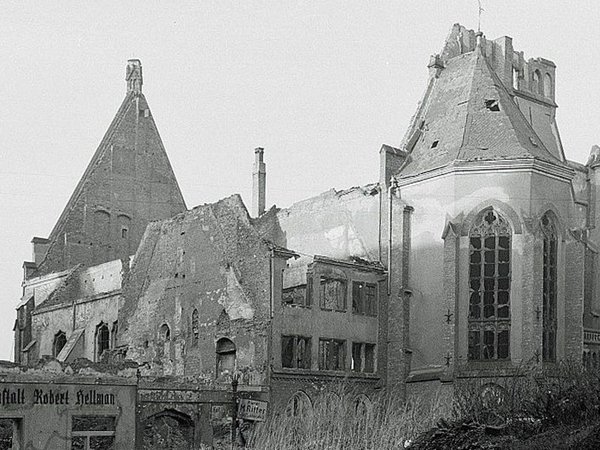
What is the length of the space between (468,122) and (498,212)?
373 cm

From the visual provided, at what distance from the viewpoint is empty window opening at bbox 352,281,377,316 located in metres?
38.0

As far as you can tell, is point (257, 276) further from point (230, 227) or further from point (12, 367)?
point (12, 367)

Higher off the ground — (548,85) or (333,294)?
(548,85)

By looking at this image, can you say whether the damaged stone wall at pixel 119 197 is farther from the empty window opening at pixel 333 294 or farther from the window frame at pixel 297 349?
the window frame at pixel 297 349

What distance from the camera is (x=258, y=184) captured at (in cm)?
4731

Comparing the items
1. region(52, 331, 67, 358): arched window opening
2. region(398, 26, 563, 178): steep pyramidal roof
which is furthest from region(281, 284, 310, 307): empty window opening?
region(52, 331, 67, 358): arched window opening

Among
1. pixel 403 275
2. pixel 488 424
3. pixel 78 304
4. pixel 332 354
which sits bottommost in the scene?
pixel 488 424

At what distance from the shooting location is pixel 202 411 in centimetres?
3384

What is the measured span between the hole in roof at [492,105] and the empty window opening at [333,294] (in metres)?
8.22

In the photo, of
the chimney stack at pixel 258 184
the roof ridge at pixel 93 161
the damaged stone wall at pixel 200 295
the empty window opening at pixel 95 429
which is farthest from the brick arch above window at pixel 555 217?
the roof ridge at pixel 93 161

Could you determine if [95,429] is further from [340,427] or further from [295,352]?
[340,427]

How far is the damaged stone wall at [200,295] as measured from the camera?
35938 mm

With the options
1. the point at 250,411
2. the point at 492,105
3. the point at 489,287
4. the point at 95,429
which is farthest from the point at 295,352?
the point at 492,105

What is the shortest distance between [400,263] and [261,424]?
8.29 meters
